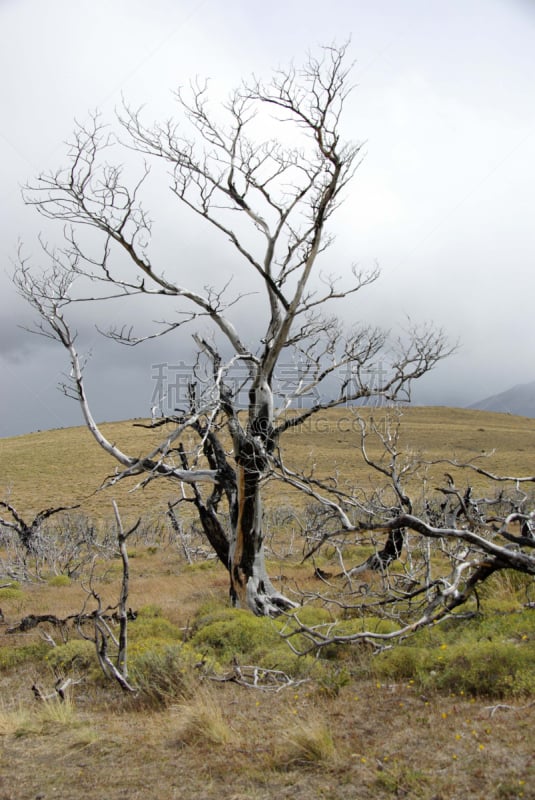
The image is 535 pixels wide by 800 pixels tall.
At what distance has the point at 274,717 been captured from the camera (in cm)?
572

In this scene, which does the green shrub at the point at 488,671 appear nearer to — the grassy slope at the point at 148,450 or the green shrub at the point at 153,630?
the green shrub at the point at 153,630

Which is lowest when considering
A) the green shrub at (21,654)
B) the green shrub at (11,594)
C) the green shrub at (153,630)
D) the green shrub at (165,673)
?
the green shrub at (11,594)

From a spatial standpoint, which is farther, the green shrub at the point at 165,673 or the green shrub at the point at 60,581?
the green shrub at the point at 60,581

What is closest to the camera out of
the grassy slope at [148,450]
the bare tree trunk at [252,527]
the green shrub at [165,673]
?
the green shrub at [165,673]

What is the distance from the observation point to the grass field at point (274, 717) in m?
4.36

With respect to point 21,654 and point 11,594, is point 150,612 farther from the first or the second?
point 11,594

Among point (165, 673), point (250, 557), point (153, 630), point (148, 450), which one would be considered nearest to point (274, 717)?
point (165, 673)

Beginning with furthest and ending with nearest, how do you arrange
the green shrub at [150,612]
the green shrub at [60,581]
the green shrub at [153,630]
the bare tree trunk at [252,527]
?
the green shrub at [60,581] → the green shrub at [150,612] → the bare tree trunk at [252,527] → the green shrub at [153,630]

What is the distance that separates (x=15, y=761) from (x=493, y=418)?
9946 cm

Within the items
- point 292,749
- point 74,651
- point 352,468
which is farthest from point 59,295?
point 352,468

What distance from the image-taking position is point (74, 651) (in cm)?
834

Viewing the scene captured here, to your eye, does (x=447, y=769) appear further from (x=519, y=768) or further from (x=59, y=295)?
(x=59, y=295)

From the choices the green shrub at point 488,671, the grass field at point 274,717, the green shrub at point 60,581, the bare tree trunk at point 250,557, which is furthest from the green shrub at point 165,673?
the green shrub at point 60,581

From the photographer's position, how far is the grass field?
171 inches
